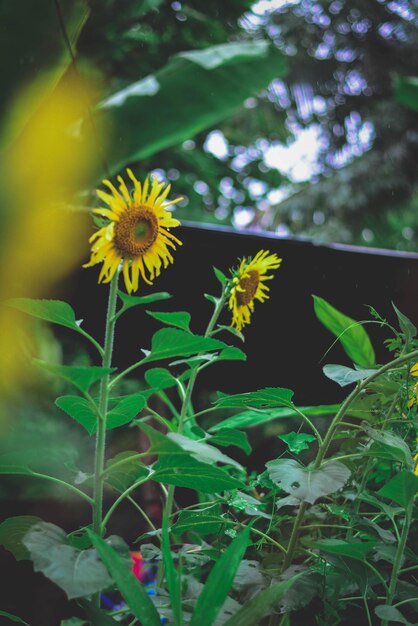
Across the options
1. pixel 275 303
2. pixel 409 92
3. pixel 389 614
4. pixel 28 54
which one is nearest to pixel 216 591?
pixel 389 614

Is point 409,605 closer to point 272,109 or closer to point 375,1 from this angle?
point 272,109

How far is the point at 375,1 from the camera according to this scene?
12.1 metres

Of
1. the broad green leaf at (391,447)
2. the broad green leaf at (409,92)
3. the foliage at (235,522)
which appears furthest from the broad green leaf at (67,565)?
the broad green leaf at (409,92)

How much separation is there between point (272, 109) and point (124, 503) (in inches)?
365

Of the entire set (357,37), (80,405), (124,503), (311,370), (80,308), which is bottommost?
(357,37)

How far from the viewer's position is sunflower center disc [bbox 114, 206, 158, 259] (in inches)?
19.7

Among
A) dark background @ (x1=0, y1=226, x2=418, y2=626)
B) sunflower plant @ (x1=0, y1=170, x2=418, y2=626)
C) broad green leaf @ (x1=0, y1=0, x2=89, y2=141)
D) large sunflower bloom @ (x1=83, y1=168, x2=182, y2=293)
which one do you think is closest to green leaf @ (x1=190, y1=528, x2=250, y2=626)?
sunflower plant @ (x1=0, y1=170, x2=418, y2=626)

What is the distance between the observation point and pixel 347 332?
2.10 ft

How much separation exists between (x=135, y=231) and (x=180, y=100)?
182 cm

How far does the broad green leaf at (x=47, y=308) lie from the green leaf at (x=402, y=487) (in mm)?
243

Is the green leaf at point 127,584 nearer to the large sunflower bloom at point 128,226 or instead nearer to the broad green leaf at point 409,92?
the large sunflower bloom at point 128,226

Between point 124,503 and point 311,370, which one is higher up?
point 311,370

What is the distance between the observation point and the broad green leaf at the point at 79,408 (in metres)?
0.47

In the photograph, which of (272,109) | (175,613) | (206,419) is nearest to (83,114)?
(206,419)
